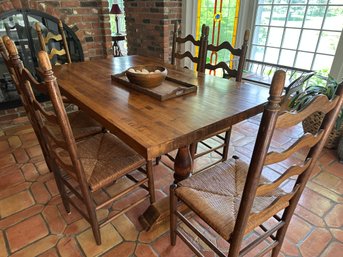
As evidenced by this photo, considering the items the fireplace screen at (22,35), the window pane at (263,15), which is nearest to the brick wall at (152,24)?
the fireplace screen at (22,35)

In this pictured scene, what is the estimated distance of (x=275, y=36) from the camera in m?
3.13

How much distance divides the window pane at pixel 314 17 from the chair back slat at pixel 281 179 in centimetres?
246

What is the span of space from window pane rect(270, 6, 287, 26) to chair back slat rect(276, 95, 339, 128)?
8.61 feet

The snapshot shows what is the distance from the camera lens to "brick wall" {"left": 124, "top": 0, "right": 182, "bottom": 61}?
2.99 m

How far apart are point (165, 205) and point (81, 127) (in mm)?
841

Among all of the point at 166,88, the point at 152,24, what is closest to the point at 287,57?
the point at 152,24

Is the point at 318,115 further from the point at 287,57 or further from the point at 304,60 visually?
the point at 287,57

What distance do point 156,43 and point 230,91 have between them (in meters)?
1.98

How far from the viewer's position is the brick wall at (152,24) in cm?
299

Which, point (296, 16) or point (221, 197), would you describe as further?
point (296, 16)

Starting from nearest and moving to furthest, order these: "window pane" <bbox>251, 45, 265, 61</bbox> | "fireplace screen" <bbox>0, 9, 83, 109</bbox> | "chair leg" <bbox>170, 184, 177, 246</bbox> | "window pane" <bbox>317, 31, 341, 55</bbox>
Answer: "chair leg" <bbox>170, 184, 177, 246</bbox> < "fireplace screen" <bbox>0, 9, 83, 109</bbox> < "window pane" <bbox>317, 31, 341, 55</bbox> < "window pane" <bbox>251, 45, 265, 61</bbox>

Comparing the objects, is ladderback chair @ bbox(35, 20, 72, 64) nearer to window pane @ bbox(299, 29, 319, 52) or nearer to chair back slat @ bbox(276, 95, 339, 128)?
chair back slat @ bbox(276, 95, 339, 128)

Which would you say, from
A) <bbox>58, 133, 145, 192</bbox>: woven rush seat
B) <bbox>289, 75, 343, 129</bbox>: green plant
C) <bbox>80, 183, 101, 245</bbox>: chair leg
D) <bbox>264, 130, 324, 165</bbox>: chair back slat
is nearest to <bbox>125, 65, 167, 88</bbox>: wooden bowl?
<bbox>58, 133, 145, 192</bbox>: woven rush seat

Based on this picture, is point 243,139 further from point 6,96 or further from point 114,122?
point 6,96
